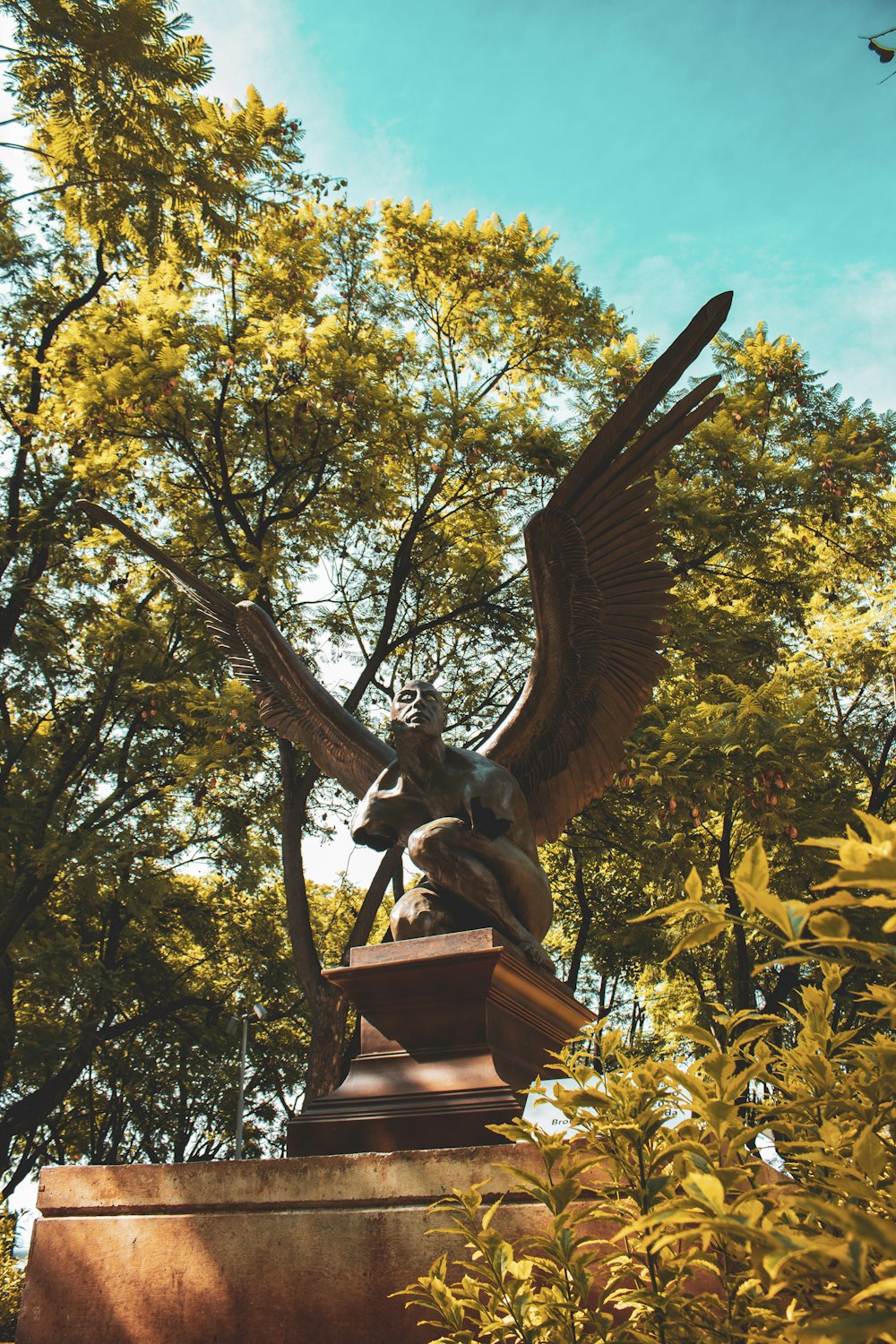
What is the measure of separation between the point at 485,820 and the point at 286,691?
5.84ft

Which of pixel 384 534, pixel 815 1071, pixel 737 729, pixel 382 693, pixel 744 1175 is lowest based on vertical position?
pixel 744 1175

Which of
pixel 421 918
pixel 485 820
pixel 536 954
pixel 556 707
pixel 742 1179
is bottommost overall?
pixel 742 1179

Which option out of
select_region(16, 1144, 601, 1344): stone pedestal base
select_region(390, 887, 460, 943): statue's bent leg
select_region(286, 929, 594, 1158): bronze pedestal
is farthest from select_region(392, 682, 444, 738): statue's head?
select_region(16, 1144, 601, 1344): stone pedestal base

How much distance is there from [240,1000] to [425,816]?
16781mm

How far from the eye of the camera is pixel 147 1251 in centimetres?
321

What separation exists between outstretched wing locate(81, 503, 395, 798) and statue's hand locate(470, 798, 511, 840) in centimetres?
77

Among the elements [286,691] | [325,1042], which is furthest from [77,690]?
[286,691]

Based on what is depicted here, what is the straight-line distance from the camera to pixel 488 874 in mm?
4164

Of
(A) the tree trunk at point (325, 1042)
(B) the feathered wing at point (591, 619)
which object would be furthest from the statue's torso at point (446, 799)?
(A) the tree trunk at point (325, 1042)

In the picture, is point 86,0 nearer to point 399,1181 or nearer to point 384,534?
point 399,1181

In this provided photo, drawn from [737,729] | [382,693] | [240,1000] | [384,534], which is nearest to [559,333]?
[384,534]

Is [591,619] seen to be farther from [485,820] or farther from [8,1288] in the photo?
[8,1288]

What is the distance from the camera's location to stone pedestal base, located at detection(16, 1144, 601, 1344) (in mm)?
2816

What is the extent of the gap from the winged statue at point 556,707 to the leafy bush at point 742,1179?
2.13 metres
